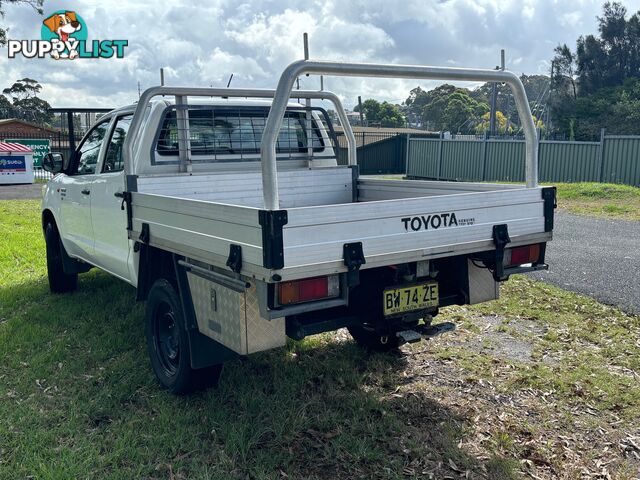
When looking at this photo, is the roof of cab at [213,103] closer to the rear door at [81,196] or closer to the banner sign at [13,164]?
the rear door at [81,196]

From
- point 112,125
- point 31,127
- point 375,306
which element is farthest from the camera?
point 31,127

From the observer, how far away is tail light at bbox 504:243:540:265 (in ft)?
14.1

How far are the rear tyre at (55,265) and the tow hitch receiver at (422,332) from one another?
164 inches

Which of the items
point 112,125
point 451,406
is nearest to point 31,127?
point 112,125

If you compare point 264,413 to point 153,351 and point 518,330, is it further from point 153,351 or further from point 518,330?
point 518,330

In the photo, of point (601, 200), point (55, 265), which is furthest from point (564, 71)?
point (55, 265)

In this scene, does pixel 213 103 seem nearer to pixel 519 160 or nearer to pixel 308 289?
pixel 308 289

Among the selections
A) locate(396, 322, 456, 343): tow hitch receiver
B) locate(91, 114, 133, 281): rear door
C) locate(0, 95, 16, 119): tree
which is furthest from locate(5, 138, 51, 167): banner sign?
locate(0, 95, 16, 119): tree

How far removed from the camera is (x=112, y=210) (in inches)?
204

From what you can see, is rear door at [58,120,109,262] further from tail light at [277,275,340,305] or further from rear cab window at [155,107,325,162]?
tail light at [277,275,340,305]

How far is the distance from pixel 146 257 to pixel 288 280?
1.70 m

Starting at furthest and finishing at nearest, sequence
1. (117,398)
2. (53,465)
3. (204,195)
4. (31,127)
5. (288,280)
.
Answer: (31,127)
(204,195)
(117,398)
(53,465)
(288,280)

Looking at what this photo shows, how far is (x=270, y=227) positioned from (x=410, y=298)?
3.95 ft

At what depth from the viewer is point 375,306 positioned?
4.01m
